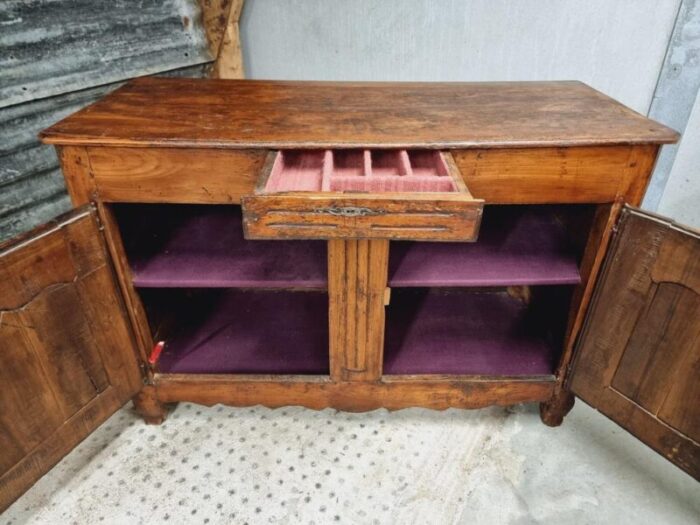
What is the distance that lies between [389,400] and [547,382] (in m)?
0.52

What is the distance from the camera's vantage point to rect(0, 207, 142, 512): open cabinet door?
44.0 inches

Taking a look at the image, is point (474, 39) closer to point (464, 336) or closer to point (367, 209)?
point (464, 336)

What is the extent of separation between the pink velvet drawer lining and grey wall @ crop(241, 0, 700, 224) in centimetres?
100

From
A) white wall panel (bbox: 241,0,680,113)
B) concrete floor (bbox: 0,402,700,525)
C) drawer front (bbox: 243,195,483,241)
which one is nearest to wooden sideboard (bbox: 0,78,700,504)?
drawer front (bbox: 243,195,483,241)

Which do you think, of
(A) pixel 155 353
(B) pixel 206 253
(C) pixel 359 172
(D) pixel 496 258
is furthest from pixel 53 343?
(D) pixel 496 258

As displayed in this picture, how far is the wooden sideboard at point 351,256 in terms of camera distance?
3.75 ft

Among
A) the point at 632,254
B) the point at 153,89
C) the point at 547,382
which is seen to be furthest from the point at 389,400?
the point at 153,89

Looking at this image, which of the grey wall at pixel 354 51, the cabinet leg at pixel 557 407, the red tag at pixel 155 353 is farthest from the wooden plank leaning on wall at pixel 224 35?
the cabinet leg at pixel 557 407

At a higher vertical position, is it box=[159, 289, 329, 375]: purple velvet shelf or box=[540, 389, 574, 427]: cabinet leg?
box=[159, 289, 329, 375]: purple velvet shelf

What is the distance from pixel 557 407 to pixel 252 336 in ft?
3.61

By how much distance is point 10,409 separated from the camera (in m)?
1.16

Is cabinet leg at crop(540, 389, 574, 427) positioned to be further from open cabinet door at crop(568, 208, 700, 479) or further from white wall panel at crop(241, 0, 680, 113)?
white wall panel at crop(241, 0, 680, 113)

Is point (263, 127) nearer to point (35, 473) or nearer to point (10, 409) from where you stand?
point (10, 409)

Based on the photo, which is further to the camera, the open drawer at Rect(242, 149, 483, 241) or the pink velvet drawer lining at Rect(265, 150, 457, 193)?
the pink velvet drawer lining at Rect(265, 150, 457, 193)
